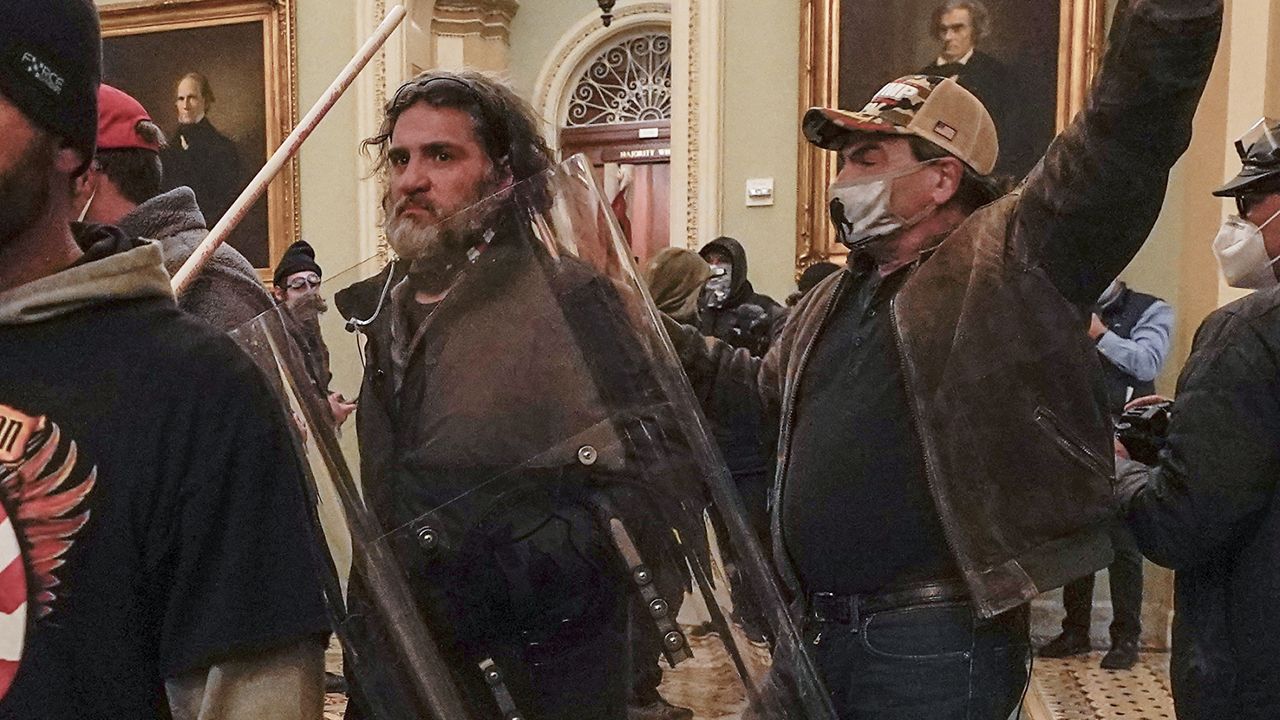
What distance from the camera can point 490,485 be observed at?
47.6 inches

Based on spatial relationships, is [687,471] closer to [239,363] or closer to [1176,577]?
[239,363]

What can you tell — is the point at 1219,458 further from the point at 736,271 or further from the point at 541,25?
the point at 541,25

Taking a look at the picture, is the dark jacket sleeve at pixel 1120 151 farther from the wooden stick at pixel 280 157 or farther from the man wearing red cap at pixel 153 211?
the man wearing red cap at pixel 153 211

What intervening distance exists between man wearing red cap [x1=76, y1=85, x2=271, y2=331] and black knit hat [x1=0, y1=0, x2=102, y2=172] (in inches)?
41.9

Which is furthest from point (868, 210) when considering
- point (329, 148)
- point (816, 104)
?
point (329, 148)

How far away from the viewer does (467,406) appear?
1.20 meters

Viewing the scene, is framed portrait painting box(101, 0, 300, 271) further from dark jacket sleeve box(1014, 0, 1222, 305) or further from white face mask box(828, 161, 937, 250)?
dark jacket sleeve box(1014, 0, 1222, 305)

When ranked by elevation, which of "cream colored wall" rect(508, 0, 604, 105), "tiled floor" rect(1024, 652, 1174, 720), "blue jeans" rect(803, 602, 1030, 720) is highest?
"cream colored wall" rect(508, 0, 604, 105)

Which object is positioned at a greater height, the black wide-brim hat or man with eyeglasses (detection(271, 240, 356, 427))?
the black wide-brim hat

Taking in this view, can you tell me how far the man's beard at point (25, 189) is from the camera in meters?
0.93

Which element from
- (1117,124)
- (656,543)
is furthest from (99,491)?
(1117,124)

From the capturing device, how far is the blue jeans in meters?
1.70

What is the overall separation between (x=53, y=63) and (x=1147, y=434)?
6.14ft

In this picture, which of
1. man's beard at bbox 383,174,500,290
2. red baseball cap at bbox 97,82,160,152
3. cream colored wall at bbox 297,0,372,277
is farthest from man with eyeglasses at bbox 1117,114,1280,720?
cream colored wall at bbox 297,0,372,277
